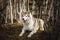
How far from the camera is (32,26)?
1658 millimetres

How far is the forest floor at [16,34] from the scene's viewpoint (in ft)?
5.40

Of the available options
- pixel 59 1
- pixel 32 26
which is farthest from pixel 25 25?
pixel 59 1

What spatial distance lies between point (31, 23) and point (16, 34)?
13cm

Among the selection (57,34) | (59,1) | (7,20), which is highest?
(59,1)

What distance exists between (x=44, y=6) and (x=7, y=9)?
25cm

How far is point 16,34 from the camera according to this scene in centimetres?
165

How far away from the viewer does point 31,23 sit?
5.45 ft

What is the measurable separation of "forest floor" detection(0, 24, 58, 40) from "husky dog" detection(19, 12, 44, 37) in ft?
0.09

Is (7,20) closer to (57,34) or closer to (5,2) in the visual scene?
(5,2)

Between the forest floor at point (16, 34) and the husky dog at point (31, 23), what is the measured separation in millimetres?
28

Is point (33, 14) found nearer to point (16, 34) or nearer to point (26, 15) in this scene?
point (26, 15)

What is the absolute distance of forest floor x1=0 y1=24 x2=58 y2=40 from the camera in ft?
5.40

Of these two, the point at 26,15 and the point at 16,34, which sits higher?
the point at 26,15

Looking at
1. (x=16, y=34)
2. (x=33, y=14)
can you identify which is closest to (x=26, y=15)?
(x=33, y=14)
